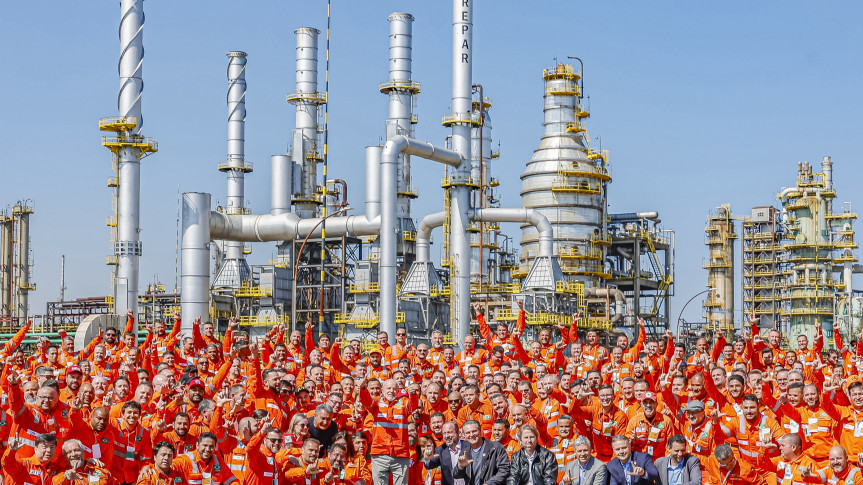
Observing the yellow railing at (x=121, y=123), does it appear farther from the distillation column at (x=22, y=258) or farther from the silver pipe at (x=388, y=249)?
the distillation column at (x=22, y=258)

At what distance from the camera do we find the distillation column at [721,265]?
259ft

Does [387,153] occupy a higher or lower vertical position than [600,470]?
higher

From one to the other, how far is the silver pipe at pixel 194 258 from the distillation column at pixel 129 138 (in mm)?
2191

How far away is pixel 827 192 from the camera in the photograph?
7481 cm

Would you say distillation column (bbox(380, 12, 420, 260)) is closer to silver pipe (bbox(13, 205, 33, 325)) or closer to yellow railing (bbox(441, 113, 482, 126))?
yellow railing (bbox(441, 113, 482, 126))

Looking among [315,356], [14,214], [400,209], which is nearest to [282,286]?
[400,209]

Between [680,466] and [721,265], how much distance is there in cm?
6779

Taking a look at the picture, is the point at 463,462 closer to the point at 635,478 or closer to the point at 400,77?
the point at 635,478

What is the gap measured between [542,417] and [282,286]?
122 ft

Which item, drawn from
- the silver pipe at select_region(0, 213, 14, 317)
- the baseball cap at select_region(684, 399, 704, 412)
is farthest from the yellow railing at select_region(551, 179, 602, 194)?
the baseball cap at select_region(684, 399, 704, 412)

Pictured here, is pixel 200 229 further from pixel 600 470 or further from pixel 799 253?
pixel 799 253

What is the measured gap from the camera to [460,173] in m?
47.0

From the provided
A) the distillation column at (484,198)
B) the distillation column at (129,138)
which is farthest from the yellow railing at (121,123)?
the distillation column at (484,198)

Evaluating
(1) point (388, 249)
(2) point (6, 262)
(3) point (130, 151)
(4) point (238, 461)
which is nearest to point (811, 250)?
(1) point (388, 249)
